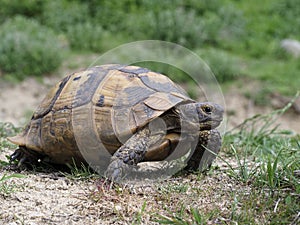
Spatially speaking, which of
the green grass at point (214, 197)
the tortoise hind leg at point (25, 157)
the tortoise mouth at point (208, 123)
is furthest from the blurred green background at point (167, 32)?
the green grass at point (214, 197)

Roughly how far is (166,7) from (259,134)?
6363 millimetres

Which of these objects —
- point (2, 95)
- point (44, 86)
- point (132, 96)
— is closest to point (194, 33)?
point (44, 86)

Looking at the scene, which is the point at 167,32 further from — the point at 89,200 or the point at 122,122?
the point at 89,200

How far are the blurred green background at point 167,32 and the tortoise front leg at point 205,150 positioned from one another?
17.3 ft

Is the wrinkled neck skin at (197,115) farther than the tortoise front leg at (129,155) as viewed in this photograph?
Yes

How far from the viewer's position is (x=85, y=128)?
3.66 metres

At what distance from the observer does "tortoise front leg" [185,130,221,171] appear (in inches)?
151

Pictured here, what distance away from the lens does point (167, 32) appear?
403 inches

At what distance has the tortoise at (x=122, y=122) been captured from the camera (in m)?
3.57

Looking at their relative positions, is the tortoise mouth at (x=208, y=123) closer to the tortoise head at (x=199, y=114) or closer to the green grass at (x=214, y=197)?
the tortoise head at (x=199, y=114)

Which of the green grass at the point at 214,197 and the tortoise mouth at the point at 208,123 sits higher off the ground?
the tortoise mouth at the point at 208,123

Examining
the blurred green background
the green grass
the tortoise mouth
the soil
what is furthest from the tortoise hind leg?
the blurred green background

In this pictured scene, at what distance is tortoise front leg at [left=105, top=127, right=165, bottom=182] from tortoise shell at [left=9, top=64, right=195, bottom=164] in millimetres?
74

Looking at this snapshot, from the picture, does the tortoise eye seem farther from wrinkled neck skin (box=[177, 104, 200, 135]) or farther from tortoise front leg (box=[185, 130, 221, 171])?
tortoise front leg (box=[185, 130, 221, 171])
